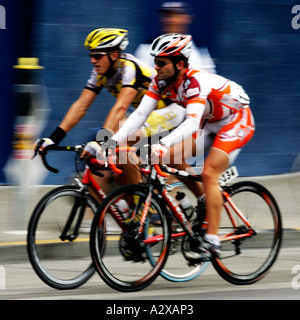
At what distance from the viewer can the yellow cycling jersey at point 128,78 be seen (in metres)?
6.77

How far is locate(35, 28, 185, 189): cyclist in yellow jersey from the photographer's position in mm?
6586

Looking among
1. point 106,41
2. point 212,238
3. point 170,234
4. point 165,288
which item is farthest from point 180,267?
point 106,41

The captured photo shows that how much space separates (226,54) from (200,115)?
502cm

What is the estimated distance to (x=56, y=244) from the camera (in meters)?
6.39

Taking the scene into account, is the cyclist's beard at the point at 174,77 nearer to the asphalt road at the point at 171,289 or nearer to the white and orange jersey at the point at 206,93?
the white and orange jersey at the point at 206,93

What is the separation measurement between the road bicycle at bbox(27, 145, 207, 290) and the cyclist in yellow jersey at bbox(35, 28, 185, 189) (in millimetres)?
370

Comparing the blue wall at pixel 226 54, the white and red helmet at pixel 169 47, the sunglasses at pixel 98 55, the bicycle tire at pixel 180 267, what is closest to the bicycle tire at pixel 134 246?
the bicycle tire at pixel 180 267

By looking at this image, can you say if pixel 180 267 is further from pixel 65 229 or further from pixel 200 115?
pixel 200 115

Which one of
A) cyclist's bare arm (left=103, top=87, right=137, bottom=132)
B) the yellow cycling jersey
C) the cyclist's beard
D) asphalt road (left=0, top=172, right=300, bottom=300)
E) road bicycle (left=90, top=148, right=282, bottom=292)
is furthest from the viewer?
the yellow cycling jersey

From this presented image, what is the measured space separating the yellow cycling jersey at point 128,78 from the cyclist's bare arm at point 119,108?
0.06 meters

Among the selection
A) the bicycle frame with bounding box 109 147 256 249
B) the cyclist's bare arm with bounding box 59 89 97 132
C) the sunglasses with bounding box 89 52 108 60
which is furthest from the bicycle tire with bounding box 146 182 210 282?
the sunglasses with bounding box 89 52 108 60

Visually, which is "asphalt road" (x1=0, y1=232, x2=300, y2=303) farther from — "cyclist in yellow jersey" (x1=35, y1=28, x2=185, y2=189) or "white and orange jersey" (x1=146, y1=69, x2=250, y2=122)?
"white and orange jersey" (x1=146, y1=69, x2=250, y2=122)

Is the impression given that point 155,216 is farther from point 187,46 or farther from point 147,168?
point 187,46
